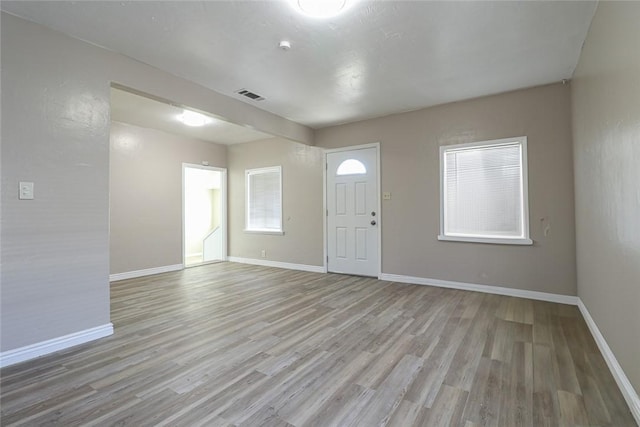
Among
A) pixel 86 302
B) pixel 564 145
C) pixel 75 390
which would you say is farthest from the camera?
pixel 564 145

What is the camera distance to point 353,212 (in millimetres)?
5176

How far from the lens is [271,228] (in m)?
6.26

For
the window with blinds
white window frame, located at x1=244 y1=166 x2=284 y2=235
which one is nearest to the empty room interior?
white window frame, located at x1=244 y1=166 x2=284 y2=235

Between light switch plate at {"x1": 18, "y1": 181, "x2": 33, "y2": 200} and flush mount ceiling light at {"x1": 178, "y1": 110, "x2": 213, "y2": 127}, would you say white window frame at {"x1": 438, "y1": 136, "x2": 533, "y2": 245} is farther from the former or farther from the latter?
light switch plate at {"x1": 18, "y1": 181, "x2": 33, "y2": 200}

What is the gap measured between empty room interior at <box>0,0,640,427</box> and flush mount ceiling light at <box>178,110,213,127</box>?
6 centimetres

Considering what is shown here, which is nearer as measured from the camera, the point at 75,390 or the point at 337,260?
the point at 75,390

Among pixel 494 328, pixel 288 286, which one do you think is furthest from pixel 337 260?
pixel 494 328

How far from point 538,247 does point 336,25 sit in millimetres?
3505

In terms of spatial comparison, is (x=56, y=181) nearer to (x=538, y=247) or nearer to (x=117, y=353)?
(x=117, y=353)

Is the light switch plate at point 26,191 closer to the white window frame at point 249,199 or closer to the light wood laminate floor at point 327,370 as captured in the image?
the light wood laminate floor at point 327,370

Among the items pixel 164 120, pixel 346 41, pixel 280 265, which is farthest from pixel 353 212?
pixel 164 120

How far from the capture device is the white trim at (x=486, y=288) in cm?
352

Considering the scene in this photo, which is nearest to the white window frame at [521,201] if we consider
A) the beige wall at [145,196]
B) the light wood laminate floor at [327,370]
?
the light wood laminate floor at [327,370]

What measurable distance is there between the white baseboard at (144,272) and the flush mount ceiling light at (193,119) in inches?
107
